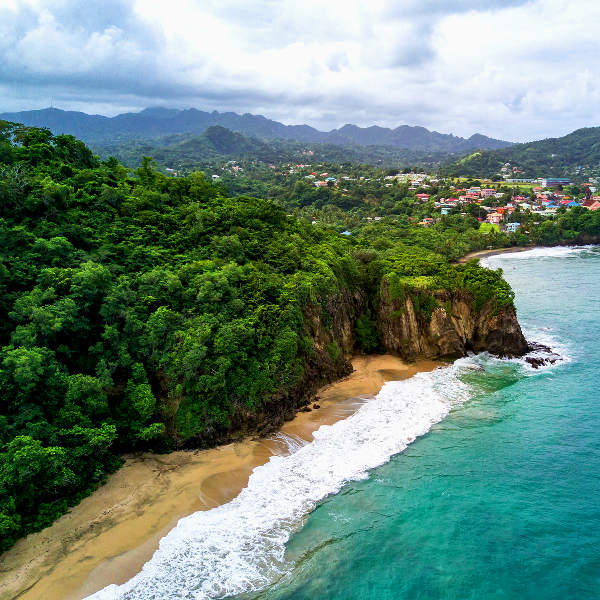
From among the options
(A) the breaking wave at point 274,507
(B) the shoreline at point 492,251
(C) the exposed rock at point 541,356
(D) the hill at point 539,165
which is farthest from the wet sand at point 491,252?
(D) the hill at point 539,165

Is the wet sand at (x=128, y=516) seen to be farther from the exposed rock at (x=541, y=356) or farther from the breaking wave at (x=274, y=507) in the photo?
the exposed rock at (x=541, y=356)

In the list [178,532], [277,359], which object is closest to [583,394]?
[277,359]

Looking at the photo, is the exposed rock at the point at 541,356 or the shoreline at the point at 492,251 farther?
the shoreline at the point at 492,251

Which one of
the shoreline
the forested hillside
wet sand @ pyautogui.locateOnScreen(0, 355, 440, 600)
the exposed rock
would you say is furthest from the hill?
wet sand @ pyautogui.locateOnScreen(0, 355, 440, 600)

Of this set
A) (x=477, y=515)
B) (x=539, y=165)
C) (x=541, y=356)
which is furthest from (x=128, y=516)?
(x=539, y=165)

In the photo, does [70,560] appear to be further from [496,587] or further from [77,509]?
[496,587]

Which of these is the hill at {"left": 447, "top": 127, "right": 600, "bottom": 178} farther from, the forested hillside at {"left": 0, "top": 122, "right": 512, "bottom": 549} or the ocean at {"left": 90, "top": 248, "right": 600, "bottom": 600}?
the ocean at {"left": 90, "top": 248, "right": 600, "bottom": 600}
